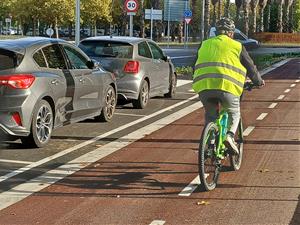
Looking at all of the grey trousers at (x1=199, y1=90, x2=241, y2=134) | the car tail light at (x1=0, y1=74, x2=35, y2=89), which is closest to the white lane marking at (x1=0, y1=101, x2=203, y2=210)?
the car tail light at (x1=0, y1=74, x2=35, y2=89)

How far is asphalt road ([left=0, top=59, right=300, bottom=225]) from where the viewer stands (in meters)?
5.25

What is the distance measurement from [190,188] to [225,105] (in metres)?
1.01

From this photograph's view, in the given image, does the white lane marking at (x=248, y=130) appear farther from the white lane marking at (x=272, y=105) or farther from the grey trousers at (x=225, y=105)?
the white lane marking at (x=272, y=105)

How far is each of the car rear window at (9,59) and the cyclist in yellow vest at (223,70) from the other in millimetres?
2854

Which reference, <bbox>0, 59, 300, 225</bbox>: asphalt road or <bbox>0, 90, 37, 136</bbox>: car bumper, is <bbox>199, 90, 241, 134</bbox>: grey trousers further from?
<bbox>0, 90, 37, 136</bbox>: car bumper

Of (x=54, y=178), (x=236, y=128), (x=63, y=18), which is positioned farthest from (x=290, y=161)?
(x=63, y=18)

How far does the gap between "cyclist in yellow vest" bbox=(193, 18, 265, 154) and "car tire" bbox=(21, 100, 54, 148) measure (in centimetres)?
268

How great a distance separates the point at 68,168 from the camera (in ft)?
23.2

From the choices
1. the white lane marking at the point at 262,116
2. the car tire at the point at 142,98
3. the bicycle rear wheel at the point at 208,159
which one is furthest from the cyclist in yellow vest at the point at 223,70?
the car tire at the point at 142,98

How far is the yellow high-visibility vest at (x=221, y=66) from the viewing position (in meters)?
6.14

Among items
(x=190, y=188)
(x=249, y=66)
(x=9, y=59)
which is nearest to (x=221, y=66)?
(x=249, y=66)

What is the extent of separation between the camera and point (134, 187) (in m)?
6.20

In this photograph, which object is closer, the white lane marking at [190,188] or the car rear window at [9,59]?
the white lane marking at [190,188]

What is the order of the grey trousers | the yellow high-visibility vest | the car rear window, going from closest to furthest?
the yellow high-visibility vest < the grey trousers < the car rear window
